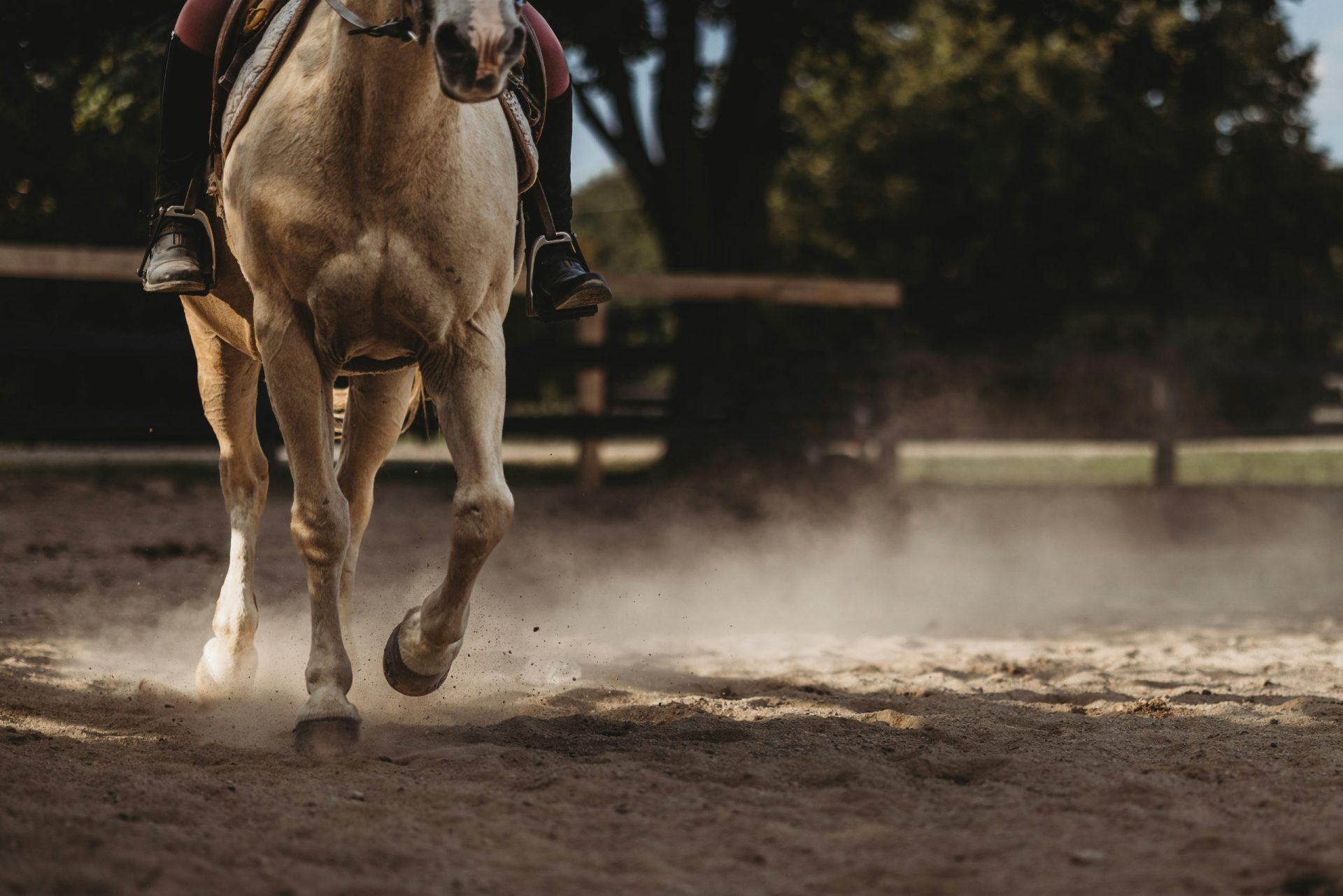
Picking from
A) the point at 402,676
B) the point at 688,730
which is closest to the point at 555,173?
the point at 402,676

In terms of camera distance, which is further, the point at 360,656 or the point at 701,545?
the point at 701,545

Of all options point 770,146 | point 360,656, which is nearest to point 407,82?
point 360,656

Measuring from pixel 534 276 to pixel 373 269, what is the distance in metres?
0.90

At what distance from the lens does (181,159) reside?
14.4ft

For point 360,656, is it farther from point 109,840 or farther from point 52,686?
point 109,840

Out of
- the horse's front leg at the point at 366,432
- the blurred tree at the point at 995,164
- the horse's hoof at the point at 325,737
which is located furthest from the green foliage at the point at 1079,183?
the horse's hoof at the point at 325,737

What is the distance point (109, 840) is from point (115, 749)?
3.55 ft

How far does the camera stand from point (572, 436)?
36.9 feet

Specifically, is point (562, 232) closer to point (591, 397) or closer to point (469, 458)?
point (469, 458)

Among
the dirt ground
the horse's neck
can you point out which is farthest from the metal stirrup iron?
the dirt ground

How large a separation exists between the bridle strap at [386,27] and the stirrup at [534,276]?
3.54 ft

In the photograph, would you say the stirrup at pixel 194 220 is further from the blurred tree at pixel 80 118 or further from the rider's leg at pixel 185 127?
the blurred tree at pixel 80 118

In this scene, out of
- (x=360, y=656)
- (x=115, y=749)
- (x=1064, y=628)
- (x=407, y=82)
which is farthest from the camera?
(x=1064, y=628)

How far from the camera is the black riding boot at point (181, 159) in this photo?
4148mm
